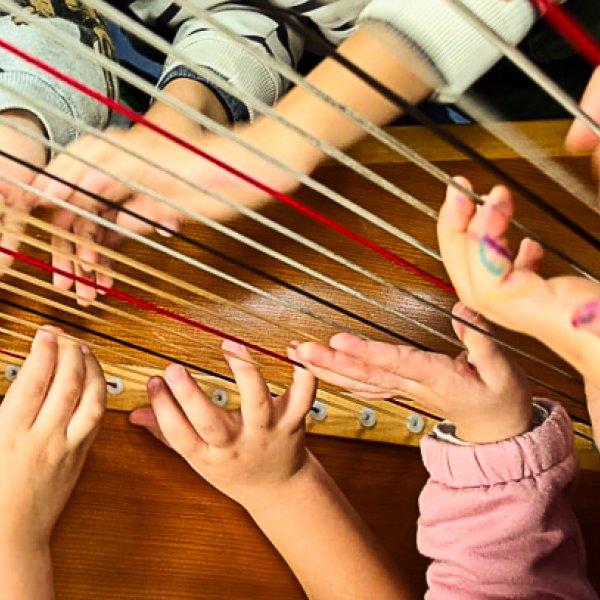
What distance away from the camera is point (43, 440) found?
0.70m

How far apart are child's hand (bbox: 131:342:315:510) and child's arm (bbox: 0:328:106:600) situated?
0.05 meters

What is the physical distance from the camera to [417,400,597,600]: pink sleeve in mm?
628

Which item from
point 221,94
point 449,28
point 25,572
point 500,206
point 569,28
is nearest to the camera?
point 569,28

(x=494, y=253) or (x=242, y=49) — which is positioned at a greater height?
(x=242, y=49)

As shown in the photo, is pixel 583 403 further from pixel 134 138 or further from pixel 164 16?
pixel 164 16

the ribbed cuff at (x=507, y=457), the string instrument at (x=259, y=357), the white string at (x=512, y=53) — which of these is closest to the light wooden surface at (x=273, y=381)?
the string instrument at (x=259, y=357)

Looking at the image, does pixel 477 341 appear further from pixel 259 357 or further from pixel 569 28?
pixel 569 28

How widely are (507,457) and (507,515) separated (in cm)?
4

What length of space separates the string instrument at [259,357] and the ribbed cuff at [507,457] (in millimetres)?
84

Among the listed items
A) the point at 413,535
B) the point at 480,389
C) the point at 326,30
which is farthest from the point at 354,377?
the point at 326,30

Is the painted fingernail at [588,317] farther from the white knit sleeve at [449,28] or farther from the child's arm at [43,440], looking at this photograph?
the child's arm at [43,440]

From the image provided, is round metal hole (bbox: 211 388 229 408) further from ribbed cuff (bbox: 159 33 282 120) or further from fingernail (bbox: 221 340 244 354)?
ribbed cuff (bbox: 159 33 282 120)

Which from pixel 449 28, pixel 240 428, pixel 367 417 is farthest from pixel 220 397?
pixel 449 28

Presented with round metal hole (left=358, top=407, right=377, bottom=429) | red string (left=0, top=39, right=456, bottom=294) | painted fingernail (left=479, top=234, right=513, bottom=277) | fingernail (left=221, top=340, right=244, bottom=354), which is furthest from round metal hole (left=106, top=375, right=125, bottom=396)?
painted fingernail (left=479, top=234, right=513, bottom=277)
